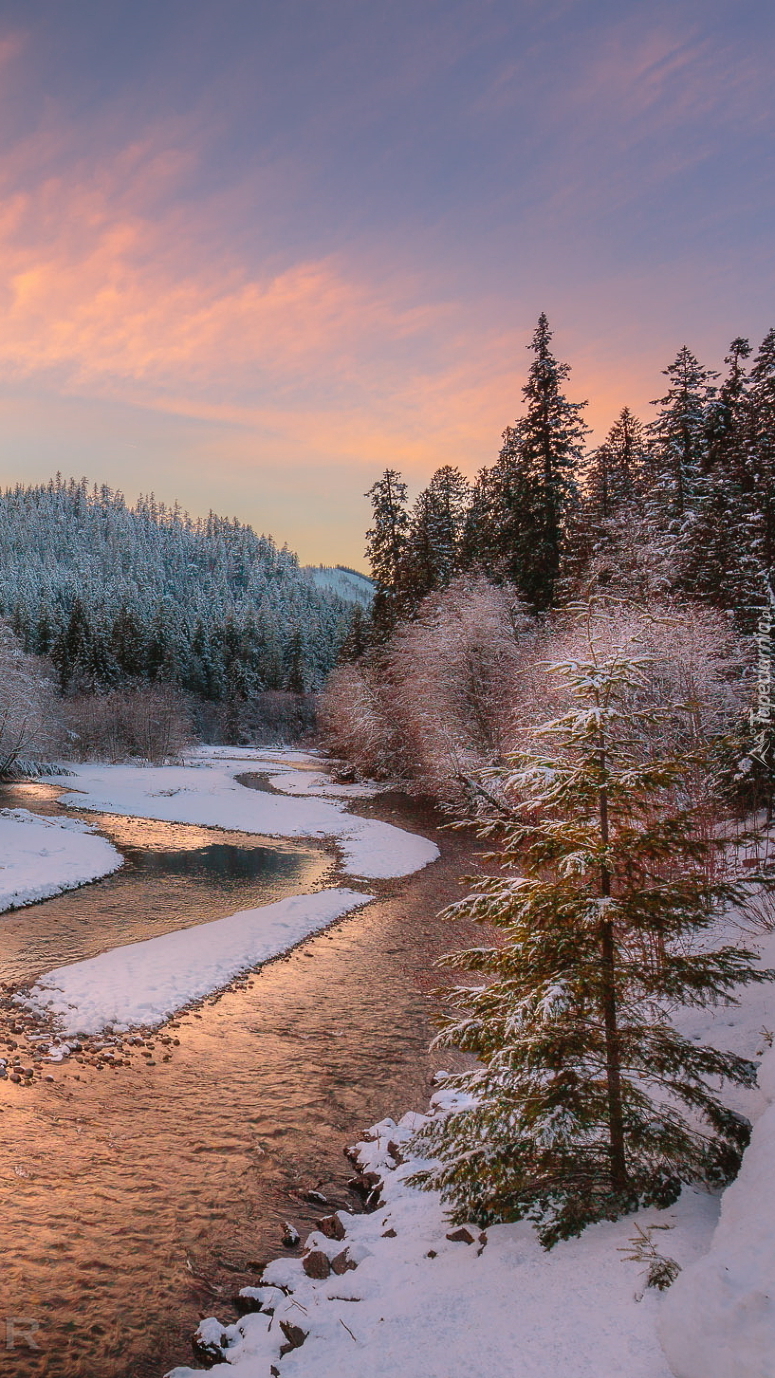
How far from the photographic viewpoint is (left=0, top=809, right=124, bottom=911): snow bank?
18.2 metres

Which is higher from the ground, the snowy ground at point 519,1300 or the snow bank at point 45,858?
the snowy ground at point 519,1300

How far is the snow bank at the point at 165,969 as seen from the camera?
37.8 ft

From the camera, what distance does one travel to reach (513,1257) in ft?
15.6

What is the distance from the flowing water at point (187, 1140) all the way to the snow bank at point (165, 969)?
2.05 feet

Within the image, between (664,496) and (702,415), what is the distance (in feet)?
20.4

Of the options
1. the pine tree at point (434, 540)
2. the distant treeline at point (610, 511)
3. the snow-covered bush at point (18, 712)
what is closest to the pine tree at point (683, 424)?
the distant treeline at point (610, 511)

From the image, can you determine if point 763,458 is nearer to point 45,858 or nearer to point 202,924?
point 202,924

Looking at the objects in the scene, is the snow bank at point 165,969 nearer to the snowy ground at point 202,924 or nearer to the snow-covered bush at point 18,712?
the snowy ground at point 202,924

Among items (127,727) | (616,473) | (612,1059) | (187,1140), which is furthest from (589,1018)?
(127,727)

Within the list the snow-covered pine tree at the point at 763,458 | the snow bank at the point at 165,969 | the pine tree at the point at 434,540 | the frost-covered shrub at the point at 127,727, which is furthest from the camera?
the frost-covered shrub at the point at 127,727

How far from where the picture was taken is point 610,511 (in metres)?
35.2

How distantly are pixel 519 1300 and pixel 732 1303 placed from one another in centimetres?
183

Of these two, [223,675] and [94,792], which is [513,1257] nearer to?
[94,792]

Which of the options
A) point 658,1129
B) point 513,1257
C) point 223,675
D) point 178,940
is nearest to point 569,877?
point 658,1129
